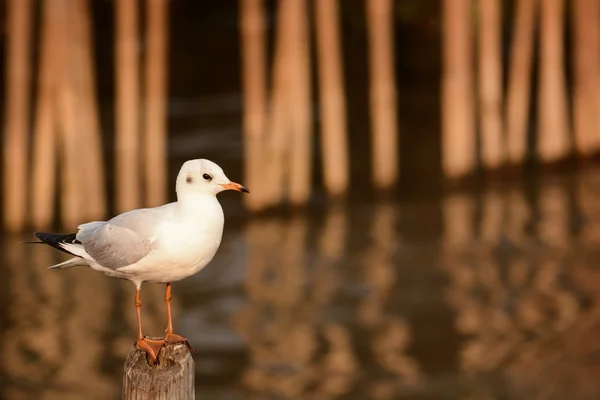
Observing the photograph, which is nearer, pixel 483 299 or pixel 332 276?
pixel 483 299

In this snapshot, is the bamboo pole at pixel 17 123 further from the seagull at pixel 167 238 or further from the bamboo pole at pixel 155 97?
the seagull at pixel 167 238

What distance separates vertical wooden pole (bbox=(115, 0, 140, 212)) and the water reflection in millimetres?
1555

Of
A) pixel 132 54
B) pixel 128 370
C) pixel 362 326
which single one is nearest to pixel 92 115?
pixel 132 54

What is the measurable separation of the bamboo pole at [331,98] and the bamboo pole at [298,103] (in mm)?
273

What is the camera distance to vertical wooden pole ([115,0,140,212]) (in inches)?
685

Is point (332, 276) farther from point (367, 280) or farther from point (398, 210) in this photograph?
point (398, 210)

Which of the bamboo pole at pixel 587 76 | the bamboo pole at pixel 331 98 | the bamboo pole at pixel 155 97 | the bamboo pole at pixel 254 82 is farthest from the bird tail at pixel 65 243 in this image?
the bamboo pole at pixel 587 76

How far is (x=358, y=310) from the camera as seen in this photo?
15.1 metres

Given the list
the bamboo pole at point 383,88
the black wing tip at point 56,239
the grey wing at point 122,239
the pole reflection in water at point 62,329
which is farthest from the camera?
the bamboo pole at point 383,88

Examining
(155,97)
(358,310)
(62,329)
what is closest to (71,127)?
(155,97)

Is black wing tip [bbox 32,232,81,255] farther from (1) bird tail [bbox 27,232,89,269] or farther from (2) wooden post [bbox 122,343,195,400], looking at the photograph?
(2) wooden post [bbox 122,343,195,400]

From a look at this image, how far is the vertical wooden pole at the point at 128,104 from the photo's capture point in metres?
17.4

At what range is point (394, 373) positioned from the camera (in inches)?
528

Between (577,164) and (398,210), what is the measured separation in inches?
150
